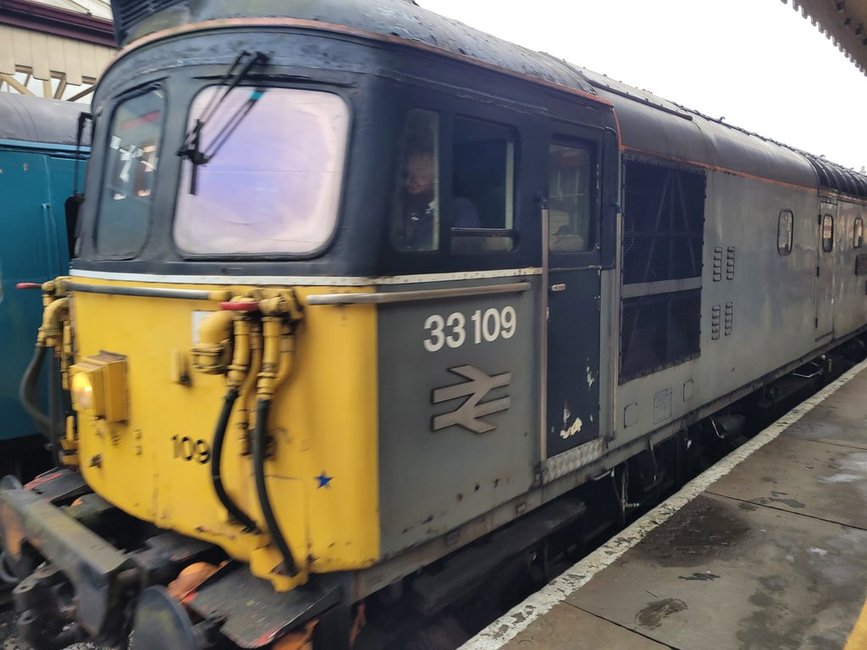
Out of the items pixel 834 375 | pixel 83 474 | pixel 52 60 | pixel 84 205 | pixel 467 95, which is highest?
pixel 52 60

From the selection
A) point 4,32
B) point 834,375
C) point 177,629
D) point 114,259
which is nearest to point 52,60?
point 4,32

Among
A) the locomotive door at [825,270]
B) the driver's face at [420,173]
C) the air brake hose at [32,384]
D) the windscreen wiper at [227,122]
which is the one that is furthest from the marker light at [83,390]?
the locomotive door at [825,270]

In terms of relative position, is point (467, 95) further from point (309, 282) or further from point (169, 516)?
point (169, 516)

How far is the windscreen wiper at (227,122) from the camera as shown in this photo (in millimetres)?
2578

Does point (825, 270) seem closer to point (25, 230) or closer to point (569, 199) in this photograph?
point (569, 199)

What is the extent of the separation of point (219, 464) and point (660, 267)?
3.20m

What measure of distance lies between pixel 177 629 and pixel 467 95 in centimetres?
232

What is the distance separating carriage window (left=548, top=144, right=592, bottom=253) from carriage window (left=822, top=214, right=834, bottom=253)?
571 cm

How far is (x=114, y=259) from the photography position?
3068 mm

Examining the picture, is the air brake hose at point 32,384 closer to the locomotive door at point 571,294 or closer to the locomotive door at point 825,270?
the locomotive door at point 571,294

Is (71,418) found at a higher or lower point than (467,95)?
lower

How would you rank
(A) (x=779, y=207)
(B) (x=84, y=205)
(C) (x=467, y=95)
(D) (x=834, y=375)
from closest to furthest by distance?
1. (C) (x=467, y=95)
2. (B) (x=84, y=205)
3. (A) (x=779, y=207)
4. (D) (x=834, y=375)

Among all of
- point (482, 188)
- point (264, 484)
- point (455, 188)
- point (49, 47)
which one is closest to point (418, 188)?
point (455, 188)

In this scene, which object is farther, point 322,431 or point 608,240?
point 608,240
